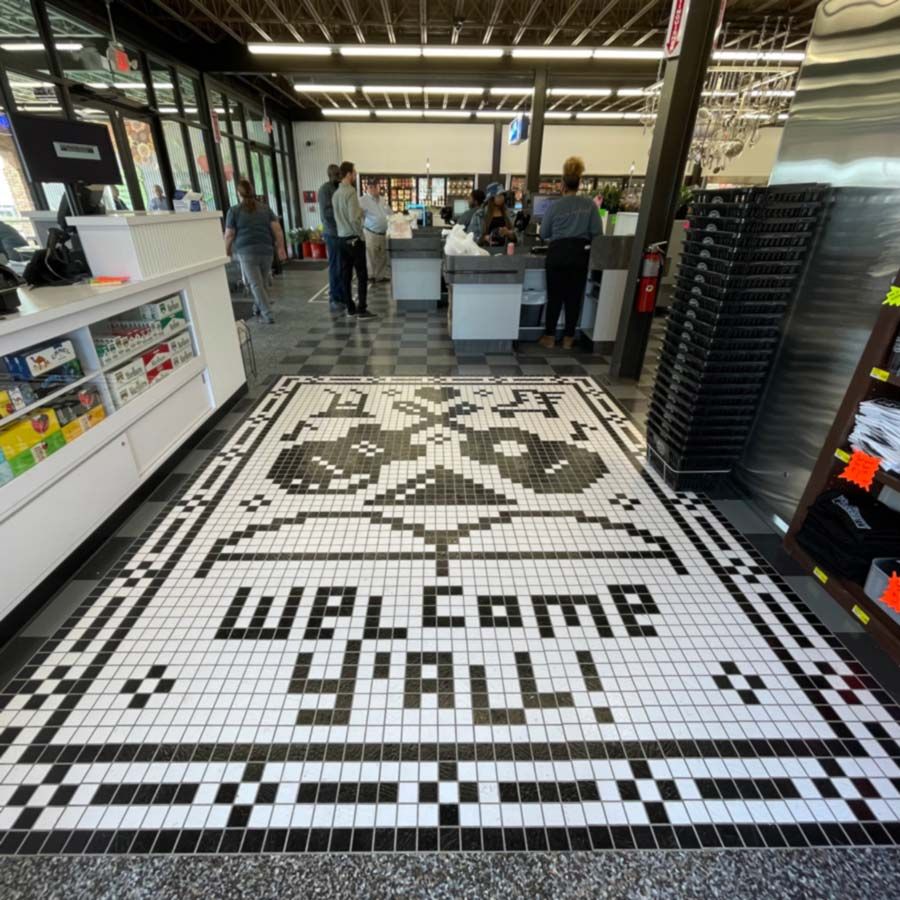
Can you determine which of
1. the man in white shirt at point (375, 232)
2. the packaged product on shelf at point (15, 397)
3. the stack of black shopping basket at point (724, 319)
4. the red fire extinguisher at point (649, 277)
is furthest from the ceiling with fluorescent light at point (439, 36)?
the packaged product on shelf at point (15, 397)

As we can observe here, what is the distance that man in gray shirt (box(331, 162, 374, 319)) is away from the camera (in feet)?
18.7

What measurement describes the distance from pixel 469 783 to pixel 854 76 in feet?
10.2

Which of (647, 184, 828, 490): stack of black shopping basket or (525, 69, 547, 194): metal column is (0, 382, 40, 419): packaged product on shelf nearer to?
(647, 184, 828, 490): stack of black shopping basket

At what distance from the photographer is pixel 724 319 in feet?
8.38

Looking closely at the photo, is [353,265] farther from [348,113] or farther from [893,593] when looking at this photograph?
[348,113]

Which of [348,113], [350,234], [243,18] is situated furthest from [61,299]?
[348,113]

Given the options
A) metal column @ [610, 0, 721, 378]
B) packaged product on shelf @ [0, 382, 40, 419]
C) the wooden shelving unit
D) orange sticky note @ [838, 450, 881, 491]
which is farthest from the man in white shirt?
orange sticky note @ [838, 450, 881, 491]

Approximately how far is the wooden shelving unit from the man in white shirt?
6153 mm

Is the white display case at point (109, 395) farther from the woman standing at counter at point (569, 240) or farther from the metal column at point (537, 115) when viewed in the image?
the metal column at point (537, 115)

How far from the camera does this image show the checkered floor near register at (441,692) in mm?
1365

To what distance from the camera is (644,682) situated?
1.74 metres

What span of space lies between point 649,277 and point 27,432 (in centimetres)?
403

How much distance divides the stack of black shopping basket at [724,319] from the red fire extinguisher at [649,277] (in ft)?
3.63

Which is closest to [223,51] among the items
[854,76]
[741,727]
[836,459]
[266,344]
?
[266,344]
